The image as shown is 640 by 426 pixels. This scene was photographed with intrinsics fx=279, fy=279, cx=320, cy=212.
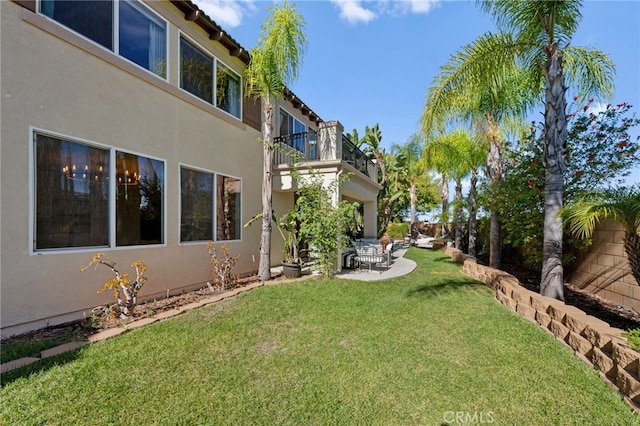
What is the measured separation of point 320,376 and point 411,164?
75.3 feet

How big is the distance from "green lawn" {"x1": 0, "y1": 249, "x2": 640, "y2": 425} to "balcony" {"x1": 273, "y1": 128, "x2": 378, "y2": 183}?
5.78m

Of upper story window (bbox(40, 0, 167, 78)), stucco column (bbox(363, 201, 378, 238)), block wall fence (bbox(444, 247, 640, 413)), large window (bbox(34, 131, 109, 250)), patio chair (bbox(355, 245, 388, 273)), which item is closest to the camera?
block wall fence (bbox(444, 247, 640, 413))

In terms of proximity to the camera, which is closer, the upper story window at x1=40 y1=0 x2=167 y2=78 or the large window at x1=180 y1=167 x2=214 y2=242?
the upper story window at x1=40 y1=0 x2=167 y2=78

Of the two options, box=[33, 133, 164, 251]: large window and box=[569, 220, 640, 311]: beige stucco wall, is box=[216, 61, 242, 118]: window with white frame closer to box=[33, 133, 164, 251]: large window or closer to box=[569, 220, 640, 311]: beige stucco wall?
box=[33, 133, 164, 251]: large window

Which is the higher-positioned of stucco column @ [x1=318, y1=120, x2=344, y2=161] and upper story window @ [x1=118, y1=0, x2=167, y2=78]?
upper story window @ [x1=118, y1=0, x2=167, y2=78]

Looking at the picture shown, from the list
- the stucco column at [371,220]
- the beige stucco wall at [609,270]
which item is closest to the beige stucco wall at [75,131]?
the beige stucco wall at [609,270]

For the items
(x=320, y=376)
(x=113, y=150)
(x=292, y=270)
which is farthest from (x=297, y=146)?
(x=320, y=376)

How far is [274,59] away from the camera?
26.4 ft

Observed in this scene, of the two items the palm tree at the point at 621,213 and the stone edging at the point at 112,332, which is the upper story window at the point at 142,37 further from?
the palm tree at the point at 621,213

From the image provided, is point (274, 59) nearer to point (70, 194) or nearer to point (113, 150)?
point (113, 150)

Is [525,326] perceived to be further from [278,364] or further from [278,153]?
[278,153]

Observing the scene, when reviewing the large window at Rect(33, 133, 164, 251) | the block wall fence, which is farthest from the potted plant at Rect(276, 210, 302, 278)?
the block wall fence

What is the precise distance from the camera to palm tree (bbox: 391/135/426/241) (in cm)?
2308

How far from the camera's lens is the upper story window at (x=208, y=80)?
24.8 feet
